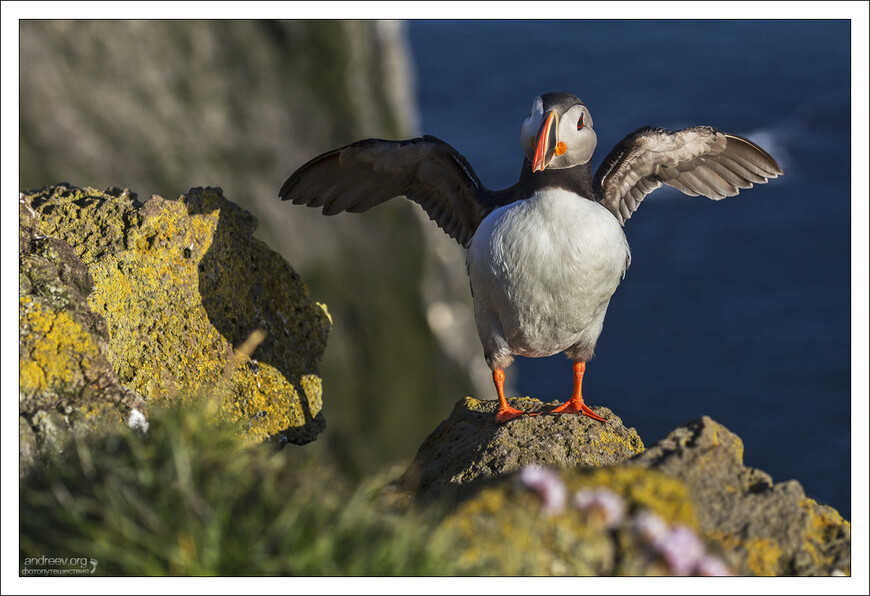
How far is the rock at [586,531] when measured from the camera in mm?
4672

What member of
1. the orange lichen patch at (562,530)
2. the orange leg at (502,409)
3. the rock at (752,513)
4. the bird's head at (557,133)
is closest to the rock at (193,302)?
the orange leg at (502,409)

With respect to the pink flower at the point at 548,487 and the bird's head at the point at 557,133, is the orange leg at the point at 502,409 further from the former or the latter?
the pink flower at the point at 548,487

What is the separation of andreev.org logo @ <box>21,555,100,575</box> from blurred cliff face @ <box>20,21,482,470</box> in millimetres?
18281

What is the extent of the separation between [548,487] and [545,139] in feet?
9.87

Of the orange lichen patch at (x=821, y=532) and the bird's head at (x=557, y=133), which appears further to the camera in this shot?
the bird's head at (x=557, y=133)

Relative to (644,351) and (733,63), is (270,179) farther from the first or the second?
(733,63)

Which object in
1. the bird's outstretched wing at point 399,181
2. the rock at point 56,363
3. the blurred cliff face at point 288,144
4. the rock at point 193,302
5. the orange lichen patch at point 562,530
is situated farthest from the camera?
the blurred cliff face at point 288,144

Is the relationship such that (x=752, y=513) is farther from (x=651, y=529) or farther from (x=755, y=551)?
(x=651, y=529)

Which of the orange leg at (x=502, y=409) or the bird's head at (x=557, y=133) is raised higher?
the bird's head at (x=557, y=133)

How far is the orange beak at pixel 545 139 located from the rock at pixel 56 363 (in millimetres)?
3176

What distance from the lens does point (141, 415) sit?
5773 millimetres

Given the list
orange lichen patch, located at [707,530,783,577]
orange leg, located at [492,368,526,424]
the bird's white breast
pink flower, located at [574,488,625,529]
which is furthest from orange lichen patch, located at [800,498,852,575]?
orange leg, located at [492,368,526,424]

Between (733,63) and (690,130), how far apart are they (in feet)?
137

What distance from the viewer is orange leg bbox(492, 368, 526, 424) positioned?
24.7ft
